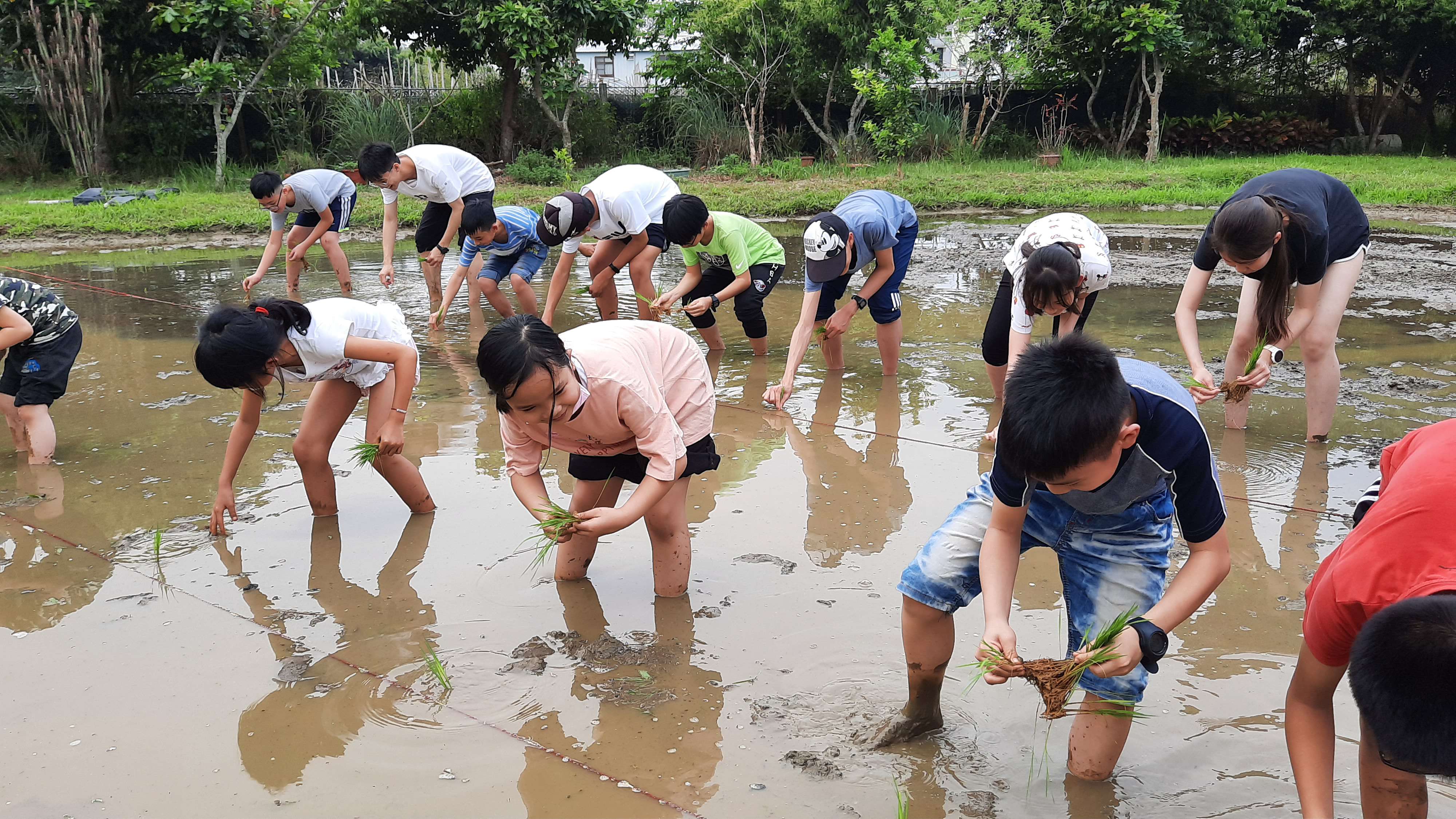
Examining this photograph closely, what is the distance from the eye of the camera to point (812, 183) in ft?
52.6

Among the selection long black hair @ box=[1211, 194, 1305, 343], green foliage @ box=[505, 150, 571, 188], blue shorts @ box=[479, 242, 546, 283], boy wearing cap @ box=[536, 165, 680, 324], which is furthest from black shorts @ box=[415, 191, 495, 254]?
green foliage @ box=[505, 150, 571, 188]

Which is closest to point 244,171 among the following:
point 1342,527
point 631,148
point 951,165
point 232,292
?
point 631,148

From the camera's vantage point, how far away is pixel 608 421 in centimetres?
330

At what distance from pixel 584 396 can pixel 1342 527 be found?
3057 millimetres

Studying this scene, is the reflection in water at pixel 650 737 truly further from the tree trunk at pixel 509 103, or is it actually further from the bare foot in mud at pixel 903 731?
the tree trunk at pixel 509 103

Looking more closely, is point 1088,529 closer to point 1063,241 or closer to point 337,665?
point 337,665

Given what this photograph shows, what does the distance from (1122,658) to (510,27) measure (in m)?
15.8

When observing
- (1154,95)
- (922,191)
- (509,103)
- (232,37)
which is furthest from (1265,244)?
(232,37)

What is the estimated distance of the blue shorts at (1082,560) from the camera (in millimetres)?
2559

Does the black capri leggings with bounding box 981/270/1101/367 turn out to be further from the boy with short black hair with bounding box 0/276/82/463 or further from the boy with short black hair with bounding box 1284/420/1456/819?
the boy with short black hair with bounding box 0/276/82/463

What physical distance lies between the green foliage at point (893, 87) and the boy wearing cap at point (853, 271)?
1158 centimetres

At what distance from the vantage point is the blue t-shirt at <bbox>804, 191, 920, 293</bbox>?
6.06 m

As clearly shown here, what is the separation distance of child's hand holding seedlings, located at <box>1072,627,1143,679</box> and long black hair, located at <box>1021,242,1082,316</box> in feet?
7.57

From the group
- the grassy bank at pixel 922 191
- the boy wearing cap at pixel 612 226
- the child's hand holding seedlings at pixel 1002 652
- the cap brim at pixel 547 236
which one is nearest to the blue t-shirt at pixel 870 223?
the boy wearing cap at pixel 612 226
